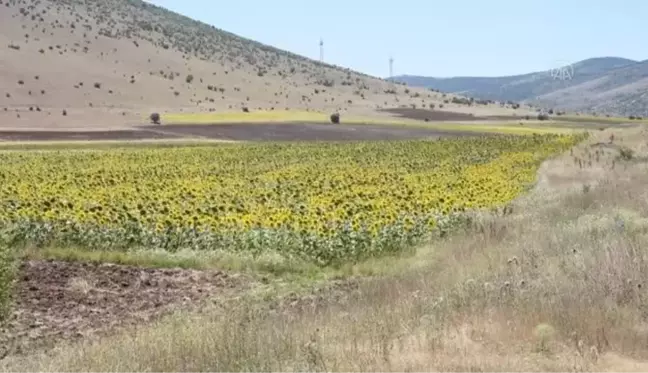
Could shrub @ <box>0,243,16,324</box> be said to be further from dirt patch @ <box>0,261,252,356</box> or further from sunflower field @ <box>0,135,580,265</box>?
sunflower field @ <box>0,135,580,265</box>

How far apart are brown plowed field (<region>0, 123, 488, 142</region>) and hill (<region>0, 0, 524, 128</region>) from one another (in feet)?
26.1

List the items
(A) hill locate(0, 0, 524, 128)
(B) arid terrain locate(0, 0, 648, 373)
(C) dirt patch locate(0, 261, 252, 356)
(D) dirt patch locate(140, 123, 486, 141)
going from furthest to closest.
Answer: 1. (A) hill locate(0, 0, 524, 128)
2. (D) dirt patch locate(140, 123, 486, 141)
3. (C) dirt patch locate(0, 261, 252, 356)
4. (B) arid terrain locate(0, 0, 648, 373)

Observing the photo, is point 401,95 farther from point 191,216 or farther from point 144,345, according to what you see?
point 144,345

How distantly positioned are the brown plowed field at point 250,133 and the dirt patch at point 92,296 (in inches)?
1503

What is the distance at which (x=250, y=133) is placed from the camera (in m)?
59.4

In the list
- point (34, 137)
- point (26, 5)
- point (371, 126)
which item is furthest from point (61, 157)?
point (26, 5)

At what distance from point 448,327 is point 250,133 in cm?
5228

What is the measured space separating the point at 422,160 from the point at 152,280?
984 inches

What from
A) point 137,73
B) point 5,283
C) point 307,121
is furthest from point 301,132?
point 5,283

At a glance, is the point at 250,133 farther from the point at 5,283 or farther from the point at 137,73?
the point at 5,283

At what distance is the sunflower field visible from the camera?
1669 cm

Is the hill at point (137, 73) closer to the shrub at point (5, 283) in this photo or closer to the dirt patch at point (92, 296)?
the dirt patch at point (92, 296)

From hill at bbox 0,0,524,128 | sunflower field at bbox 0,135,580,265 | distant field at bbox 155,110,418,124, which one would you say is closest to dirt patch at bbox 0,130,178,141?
hill at bbox 0,0,524,128

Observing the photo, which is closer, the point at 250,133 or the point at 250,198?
the point at 250,198
